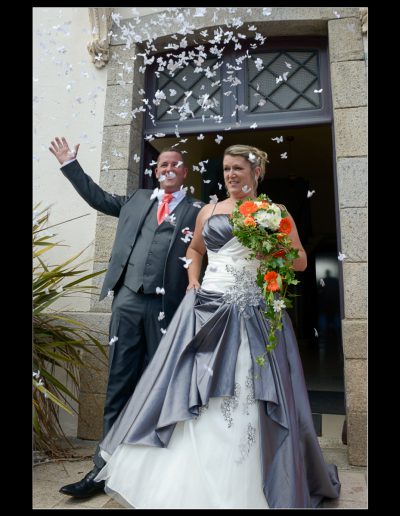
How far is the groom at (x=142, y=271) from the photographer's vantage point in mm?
2703

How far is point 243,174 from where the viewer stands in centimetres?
261

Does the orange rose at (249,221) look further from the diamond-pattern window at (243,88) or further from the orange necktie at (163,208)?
the diamond-pattern window at (243,88)

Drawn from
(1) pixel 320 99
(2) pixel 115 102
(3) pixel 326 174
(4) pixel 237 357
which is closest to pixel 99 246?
(2) pixel 115 102

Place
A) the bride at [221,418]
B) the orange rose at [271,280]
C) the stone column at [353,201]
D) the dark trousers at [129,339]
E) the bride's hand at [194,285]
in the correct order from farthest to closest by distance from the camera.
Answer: the stone column at [353,201], the dark trousers at [129,339], the bride's hand at [194,285], the orange rose at [271,280], the bride at [221,418]

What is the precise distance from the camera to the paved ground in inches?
94.0

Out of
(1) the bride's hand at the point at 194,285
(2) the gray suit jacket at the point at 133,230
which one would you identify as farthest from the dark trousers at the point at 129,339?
(1) the bride's hand at the point at 194,285

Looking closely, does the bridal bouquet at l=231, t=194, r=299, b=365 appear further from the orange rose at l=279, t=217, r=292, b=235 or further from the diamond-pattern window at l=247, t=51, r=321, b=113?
the diamond-pattern window at l=247, t=51, r=321, b=113

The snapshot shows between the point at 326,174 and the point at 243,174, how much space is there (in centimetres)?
699

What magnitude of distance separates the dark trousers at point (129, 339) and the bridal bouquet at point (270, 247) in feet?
2.41

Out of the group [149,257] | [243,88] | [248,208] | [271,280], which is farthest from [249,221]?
[243,88]

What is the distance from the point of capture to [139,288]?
107 inches

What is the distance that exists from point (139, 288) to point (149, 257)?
199 millimetres

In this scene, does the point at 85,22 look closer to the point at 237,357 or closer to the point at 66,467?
the point at 237,357

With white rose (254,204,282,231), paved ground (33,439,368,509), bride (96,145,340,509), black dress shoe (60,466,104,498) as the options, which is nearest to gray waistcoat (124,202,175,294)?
bride (96,145,340,509)
